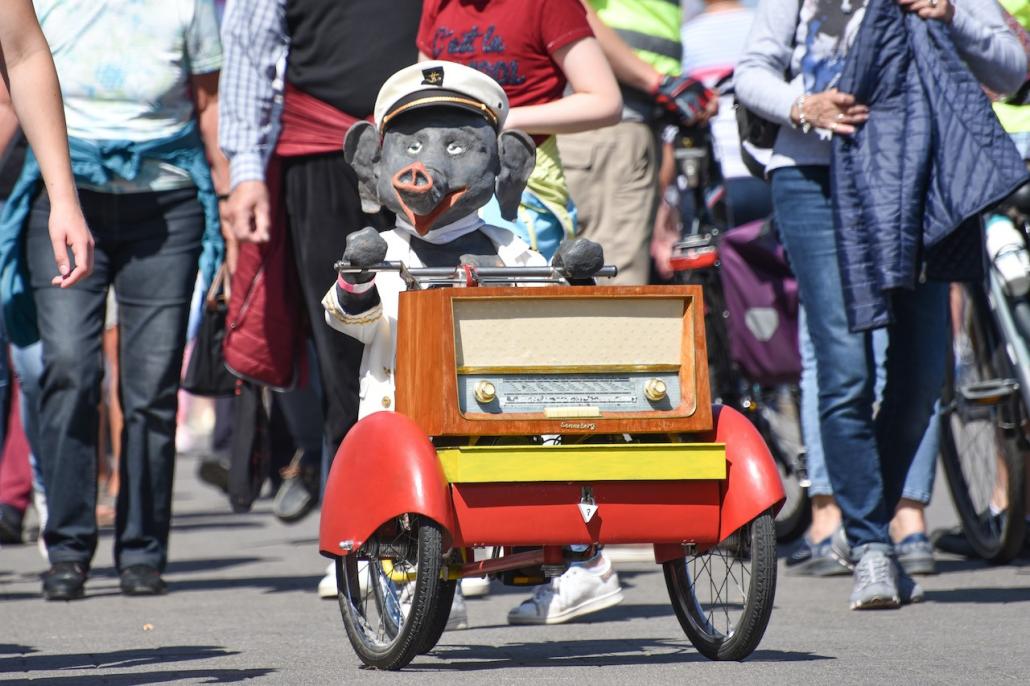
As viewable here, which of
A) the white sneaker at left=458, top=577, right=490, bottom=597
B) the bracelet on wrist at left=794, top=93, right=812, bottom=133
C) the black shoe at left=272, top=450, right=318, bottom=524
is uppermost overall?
the bracelet on wrist at left=794, top=93, right=812, bottom=133

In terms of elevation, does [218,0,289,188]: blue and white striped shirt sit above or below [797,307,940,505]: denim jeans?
above

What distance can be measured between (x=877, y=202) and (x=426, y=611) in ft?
6.89

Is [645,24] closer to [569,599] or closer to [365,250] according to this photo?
[569,599]

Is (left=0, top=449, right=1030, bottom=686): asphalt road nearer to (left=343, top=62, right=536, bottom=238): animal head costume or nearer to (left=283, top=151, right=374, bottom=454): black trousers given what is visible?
(left=283, top=151, right=374, bottom=454): black trousers

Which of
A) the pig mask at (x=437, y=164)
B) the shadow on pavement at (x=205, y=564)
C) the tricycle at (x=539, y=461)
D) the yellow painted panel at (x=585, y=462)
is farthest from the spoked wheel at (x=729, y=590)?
the shadow on pavement at (x=205, y=564)

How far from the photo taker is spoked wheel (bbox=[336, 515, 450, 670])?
4562 mm

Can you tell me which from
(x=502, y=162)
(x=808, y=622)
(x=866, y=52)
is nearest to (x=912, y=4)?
(x=866, y=52)

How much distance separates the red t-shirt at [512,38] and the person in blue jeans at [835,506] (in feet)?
4.60

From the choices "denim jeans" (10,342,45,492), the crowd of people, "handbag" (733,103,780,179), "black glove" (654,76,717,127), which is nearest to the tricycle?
the crowd of people

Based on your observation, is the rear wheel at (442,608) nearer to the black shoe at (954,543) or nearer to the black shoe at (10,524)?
the black shoe at (954,543)

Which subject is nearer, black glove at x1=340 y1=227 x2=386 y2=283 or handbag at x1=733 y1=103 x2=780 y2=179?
black glove at x1=340 y1=227 x2=386 y2=283

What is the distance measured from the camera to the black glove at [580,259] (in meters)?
4.96

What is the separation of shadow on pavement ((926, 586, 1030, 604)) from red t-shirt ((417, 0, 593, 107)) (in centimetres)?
201

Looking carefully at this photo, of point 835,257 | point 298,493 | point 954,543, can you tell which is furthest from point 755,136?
point 298,493
